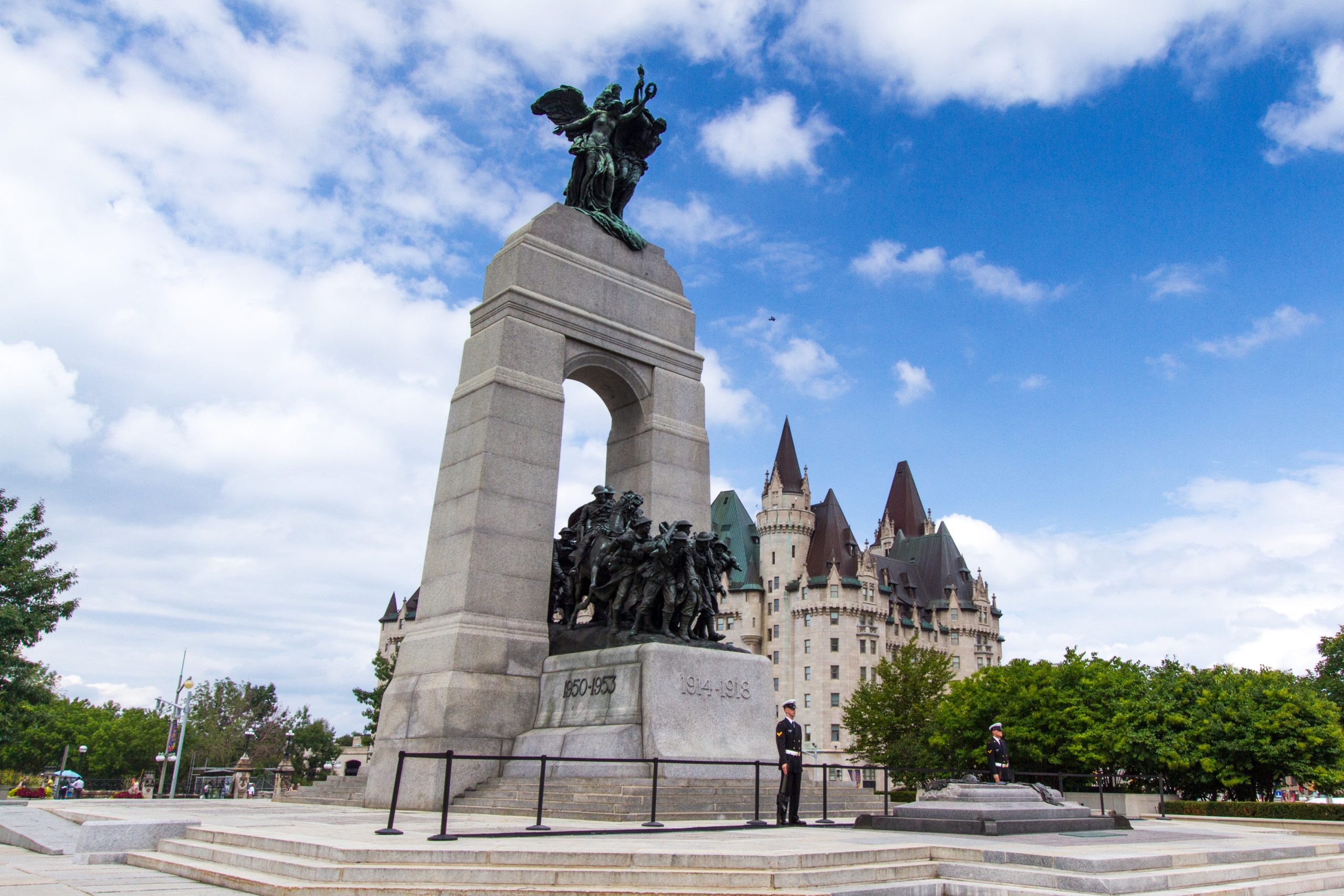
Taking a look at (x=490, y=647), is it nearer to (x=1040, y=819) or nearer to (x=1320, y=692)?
(x=1040, y=819)

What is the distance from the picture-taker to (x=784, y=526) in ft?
296

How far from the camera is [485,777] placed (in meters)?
15.4

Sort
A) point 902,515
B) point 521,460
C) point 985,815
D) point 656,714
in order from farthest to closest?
point 902,515
point 521,460
point 656,714
point 985,815

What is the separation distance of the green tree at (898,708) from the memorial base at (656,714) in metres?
45.8

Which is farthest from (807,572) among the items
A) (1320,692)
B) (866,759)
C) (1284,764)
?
(1284,764)

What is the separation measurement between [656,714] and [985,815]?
5.32 m

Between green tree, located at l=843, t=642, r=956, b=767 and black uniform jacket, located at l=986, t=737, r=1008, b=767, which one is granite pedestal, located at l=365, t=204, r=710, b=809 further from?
green tree, located at l=843, t=642, r=956, b=767

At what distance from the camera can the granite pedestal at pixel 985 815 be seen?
9.81 metres

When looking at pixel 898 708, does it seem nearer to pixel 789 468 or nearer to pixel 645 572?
pixel 789 468

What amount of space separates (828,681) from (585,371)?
6938 cm

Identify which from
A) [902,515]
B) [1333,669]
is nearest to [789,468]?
[902,515]

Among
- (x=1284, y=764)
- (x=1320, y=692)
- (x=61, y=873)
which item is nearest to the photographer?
(x=61, y=873)

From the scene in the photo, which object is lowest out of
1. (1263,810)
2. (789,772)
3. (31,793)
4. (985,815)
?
(31,793)

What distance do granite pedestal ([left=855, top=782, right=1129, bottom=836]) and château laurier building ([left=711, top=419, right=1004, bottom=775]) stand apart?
231ft
